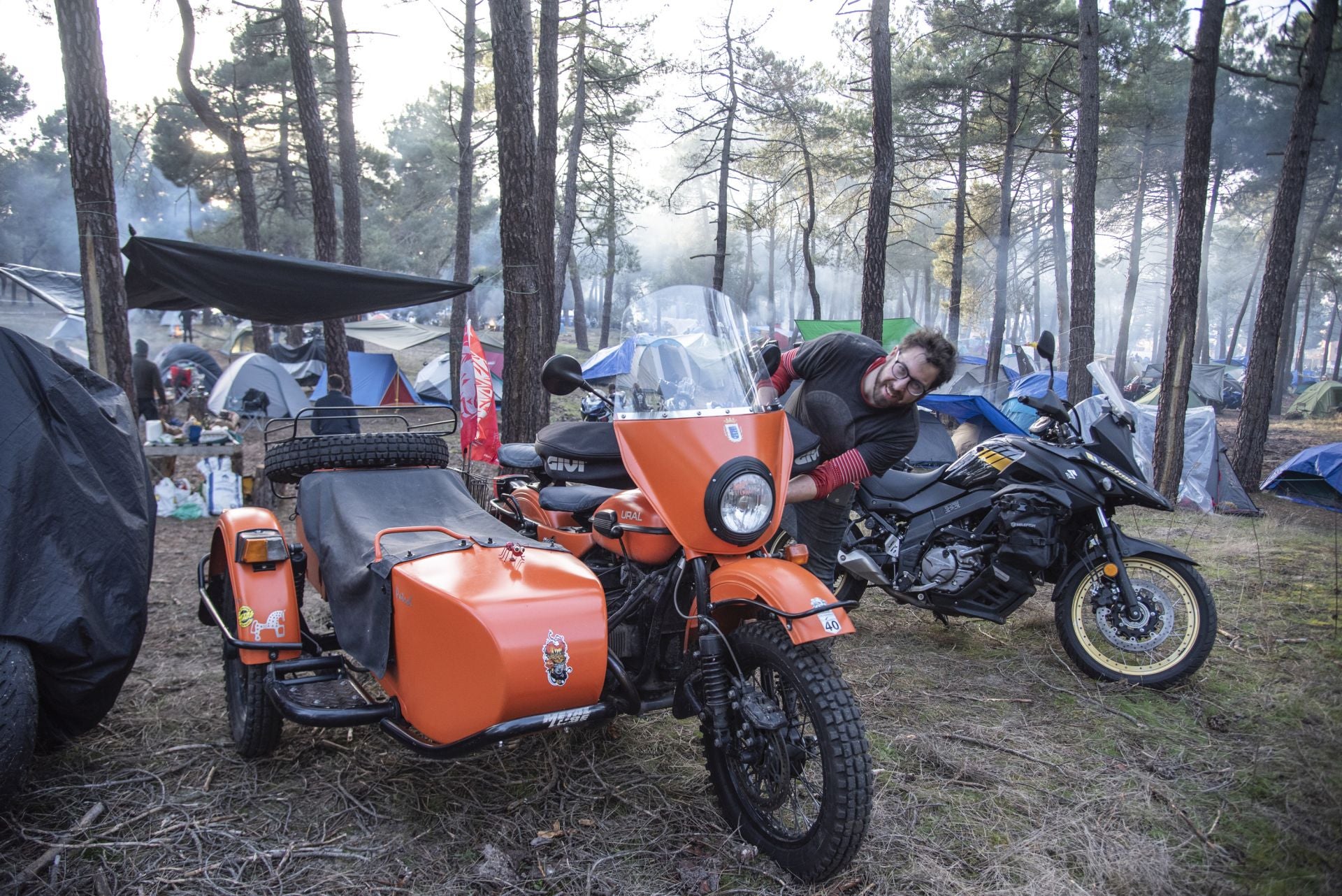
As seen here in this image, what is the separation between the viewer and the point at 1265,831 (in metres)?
2.28

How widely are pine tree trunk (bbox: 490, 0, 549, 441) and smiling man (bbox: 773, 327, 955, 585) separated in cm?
278

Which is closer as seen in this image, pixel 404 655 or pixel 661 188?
pixel 404 655

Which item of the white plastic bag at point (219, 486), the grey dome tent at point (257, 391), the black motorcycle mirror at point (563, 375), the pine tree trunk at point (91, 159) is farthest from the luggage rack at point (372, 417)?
the grey dome tent at point (257, 391)

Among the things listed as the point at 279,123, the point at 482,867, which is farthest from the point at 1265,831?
the point at 279,123

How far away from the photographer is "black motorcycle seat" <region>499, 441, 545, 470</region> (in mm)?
3385

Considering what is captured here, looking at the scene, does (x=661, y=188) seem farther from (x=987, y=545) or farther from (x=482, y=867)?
(x=482, y=867)

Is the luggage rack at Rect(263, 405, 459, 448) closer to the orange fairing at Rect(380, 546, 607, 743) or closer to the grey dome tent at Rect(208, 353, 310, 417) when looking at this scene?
the orange fairing at Rect(380, 546, 607, 743)

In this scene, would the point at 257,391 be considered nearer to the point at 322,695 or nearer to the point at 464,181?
the point at 464,181

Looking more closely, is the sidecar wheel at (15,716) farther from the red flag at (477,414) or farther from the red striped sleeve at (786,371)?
the red flag at (477,414)

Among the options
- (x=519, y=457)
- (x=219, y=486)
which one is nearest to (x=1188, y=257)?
(x=519, y=457)

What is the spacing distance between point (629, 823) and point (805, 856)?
0.67 metres

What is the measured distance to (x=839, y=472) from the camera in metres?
3.27

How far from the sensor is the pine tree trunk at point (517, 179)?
6.16m

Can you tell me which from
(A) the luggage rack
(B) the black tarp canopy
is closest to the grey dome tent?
(B) the black tarp canopy
